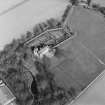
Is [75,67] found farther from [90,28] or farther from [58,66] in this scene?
[90,28]

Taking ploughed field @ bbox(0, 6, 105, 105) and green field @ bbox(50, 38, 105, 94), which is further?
green field @ bbox(50, 38, 105, 94)

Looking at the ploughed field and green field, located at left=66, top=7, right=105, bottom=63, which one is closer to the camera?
the ploughed field

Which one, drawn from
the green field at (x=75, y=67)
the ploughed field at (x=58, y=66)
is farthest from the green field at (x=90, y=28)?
the green field at (x=75, y=67)

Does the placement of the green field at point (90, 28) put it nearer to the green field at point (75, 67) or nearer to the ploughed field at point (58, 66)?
the ploughed field at point (58, 66)

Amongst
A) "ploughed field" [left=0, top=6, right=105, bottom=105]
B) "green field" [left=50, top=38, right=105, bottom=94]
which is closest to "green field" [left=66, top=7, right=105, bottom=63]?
"ploughed field" [left=0, top=6, right=105, bottom=105]

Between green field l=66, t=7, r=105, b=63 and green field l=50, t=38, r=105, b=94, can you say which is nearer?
green field l=50, t=38, r=105, b=94

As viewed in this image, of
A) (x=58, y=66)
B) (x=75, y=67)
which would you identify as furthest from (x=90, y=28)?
(x=58, y=66)

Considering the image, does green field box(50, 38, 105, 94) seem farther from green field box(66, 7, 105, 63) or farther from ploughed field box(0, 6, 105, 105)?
green field box(66, 7, 105, 63)

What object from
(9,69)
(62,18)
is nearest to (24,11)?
(62,18)

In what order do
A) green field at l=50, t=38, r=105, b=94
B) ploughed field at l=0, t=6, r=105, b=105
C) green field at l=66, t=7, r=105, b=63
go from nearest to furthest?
ploughed field at l=0, t=6, r=105, b=105, green field at l=50, t=38, r=105, b=94, green field at l=66, t=7, r=105, b=63

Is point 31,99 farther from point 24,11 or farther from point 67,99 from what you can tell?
point 24,11

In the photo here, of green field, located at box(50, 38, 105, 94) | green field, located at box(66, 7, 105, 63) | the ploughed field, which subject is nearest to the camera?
the ploughed field
